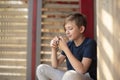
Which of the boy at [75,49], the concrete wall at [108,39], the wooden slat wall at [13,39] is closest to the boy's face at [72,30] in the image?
the boy at [75,49]

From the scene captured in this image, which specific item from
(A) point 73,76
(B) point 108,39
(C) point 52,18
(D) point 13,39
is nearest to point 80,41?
(A) point 73,76

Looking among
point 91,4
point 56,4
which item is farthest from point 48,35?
point 91,4

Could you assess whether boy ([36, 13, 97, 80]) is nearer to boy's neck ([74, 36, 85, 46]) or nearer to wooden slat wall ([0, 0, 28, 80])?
boy's neck ([74, 36, 85, 46])

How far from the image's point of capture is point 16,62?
10.5 ft

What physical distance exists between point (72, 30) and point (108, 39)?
0.64 m

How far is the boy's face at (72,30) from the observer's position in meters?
1.77

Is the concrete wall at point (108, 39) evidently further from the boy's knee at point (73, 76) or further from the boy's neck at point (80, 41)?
the boy's neck at point (80, 41)

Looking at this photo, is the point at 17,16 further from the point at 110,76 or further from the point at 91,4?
the point at 110,76

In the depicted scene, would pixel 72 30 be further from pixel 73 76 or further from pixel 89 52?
pixel 73 76

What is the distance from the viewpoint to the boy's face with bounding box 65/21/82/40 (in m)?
1.77

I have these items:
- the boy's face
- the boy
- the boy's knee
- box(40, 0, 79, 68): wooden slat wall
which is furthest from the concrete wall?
box(40, 0, 79, 68): wooden slat wall

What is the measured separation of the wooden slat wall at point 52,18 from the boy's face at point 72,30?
1.37 meters

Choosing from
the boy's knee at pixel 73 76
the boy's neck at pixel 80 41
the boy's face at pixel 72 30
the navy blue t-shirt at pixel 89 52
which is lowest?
the boy's knee at pixel 73 76

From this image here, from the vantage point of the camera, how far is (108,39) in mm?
1151
